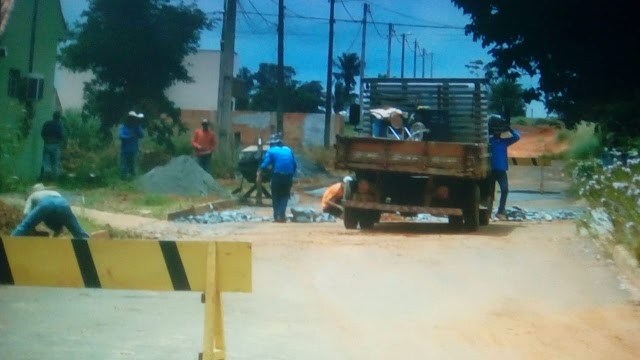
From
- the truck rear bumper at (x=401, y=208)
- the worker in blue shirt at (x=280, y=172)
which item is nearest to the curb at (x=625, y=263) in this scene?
the truck rear bumper at (x=401, y=208)

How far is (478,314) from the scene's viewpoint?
809cm

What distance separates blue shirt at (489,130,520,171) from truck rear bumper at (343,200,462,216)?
979 mm

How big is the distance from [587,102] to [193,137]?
4.50 metres

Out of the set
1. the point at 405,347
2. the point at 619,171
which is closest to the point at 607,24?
the point at 619,171

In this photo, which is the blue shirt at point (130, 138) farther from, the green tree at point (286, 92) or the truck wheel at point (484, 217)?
the truck wheel at point (484, 217)

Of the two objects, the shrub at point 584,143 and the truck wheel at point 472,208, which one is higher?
the shrub at point 584,143

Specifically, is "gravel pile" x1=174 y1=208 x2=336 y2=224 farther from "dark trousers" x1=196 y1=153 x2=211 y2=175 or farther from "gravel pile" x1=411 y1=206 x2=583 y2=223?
"gravel pile" x1=411 y1=206 x2=583 y2=223

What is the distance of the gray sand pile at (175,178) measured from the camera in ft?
35.6

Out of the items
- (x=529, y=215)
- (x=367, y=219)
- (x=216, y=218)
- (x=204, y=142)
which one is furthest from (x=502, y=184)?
(x=204, y=142)

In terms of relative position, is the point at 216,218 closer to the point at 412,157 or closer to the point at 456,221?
the point at 412,157

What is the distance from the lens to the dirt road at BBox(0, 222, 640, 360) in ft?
23.0

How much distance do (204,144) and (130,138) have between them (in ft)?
2.70

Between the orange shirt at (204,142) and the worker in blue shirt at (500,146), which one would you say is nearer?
the orange shirt at (204,142)

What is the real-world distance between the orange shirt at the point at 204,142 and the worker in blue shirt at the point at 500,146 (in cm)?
383
